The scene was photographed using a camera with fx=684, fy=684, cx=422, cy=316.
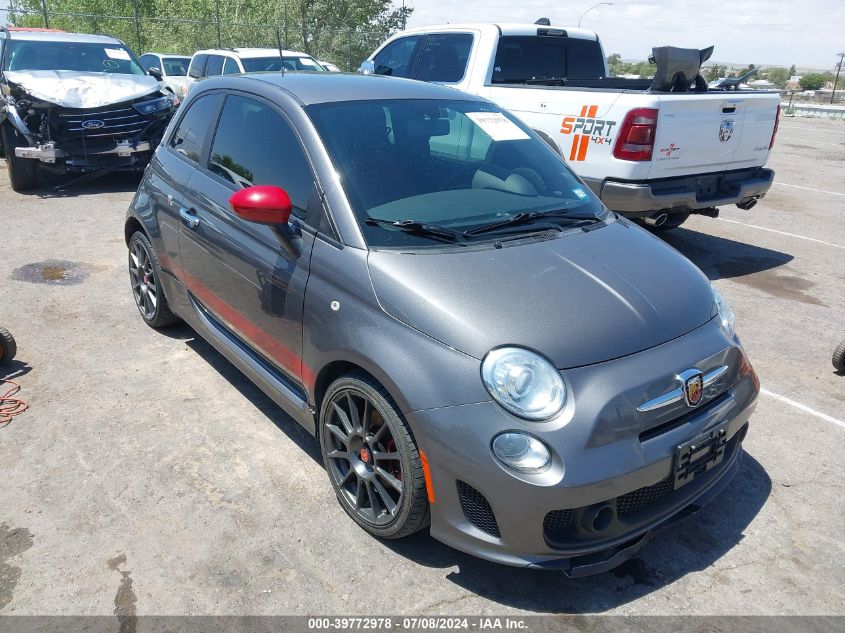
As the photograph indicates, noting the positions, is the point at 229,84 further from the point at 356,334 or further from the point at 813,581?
the point at 813,581

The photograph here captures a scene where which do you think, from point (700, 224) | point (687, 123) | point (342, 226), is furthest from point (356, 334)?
point (700, 224)

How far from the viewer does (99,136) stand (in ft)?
29.4

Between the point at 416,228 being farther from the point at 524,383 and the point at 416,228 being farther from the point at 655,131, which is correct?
the point at 655,131

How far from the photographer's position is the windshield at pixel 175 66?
63.7ft

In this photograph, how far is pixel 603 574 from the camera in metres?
2.80

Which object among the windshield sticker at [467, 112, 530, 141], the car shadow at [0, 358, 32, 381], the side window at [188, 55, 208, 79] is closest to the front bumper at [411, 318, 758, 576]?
the windshield sticker at [467, 112, 530, 141]

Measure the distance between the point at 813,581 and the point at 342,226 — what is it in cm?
244

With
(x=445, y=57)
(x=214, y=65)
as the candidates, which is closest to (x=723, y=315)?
(x=445, y=57)

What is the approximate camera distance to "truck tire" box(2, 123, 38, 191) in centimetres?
905

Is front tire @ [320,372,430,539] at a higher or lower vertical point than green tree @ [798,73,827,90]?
lower

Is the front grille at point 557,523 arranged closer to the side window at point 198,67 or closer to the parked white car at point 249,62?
the parked white car at point 249,62

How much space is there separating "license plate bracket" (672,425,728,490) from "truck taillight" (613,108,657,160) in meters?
3.68

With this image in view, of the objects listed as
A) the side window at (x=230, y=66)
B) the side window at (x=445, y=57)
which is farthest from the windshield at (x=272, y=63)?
the side window at (x=445, y=57)

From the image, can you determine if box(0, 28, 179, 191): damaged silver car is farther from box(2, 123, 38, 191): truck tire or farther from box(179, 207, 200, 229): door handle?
box(179, 207, 200, 229): door handle
